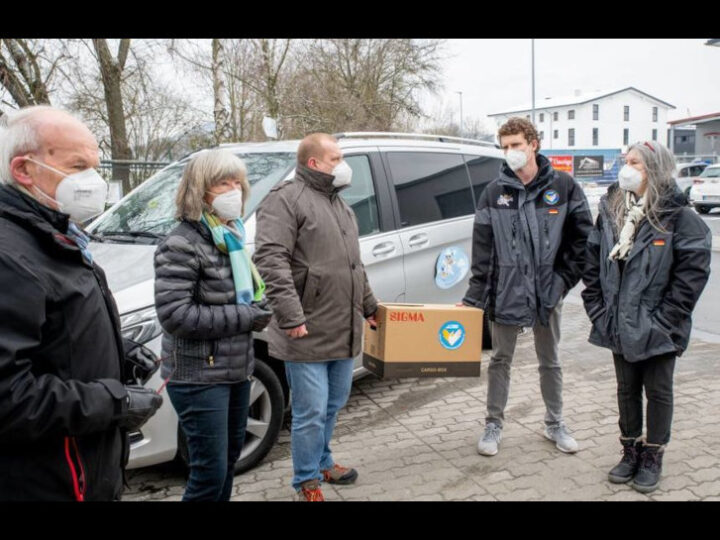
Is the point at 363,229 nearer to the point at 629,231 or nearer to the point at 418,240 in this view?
the point at 418,240

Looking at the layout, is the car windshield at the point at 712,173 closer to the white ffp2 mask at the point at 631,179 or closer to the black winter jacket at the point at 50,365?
the white ffp2 mask at the point at 631,179

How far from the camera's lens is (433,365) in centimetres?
361

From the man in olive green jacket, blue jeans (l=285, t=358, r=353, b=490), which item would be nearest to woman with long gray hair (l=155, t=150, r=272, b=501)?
the man in olive green jacket

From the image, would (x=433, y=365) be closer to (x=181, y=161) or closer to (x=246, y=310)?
(x=246, y=310)

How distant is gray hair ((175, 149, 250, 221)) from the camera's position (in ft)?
8.40

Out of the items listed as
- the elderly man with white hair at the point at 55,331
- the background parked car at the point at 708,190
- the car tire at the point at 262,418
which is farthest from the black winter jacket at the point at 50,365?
the background parked car at the point at 708,190

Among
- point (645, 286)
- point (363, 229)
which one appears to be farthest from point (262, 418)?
point (645, 286)

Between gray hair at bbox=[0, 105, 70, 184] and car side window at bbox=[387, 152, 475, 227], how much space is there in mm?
3270

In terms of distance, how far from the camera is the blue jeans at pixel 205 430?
2.51 m

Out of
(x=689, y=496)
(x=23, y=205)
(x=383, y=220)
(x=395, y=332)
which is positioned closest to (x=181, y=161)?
(x=383, y=220)

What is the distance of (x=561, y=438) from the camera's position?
3.98 metres

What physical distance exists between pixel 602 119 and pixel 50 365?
276 feet

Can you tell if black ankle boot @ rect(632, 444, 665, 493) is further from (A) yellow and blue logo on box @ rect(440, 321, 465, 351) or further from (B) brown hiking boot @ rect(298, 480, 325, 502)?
(B) brown hiking boot @ rect(298, 480, 325, 502)

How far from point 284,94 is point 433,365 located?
16.1 meters
